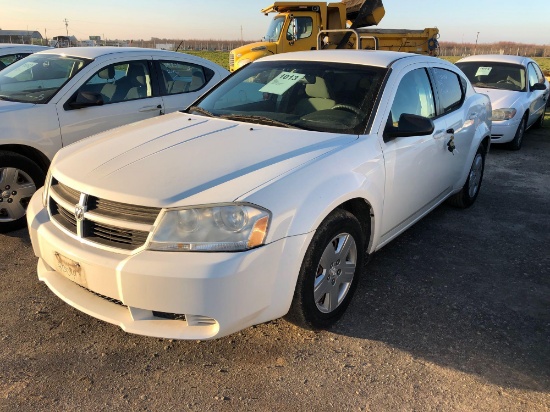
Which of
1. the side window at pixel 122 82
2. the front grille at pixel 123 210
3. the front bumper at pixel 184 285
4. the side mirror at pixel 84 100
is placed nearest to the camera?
the front bumper at pixel 184 285

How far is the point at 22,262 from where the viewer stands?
3799 mm

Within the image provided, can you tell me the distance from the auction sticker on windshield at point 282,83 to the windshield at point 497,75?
6.83 m

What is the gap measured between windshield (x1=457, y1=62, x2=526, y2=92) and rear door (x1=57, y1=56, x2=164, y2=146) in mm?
6742

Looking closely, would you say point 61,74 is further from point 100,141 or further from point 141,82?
point 100,141

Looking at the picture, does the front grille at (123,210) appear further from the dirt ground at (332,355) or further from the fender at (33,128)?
the fender at (33,128)

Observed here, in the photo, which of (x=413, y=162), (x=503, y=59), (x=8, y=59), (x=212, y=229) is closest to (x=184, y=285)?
(x=212, y=229)

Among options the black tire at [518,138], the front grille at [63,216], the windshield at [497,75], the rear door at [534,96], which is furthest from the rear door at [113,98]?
the rear door at [534,96]

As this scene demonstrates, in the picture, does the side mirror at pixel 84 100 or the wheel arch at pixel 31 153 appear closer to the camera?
the wheel arch at pixel 31 153

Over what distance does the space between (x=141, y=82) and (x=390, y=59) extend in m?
2.90

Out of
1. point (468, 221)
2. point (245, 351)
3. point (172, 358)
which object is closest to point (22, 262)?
point (172, 358)

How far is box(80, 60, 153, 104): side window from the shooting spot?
16.3 ft

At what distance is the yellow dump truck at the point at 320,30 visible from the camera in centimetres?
1464

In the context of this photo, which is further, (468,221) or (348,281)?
(468,221)

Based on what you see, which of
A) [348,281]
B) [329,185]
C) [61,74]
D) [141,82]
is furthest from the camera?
[141,82]
